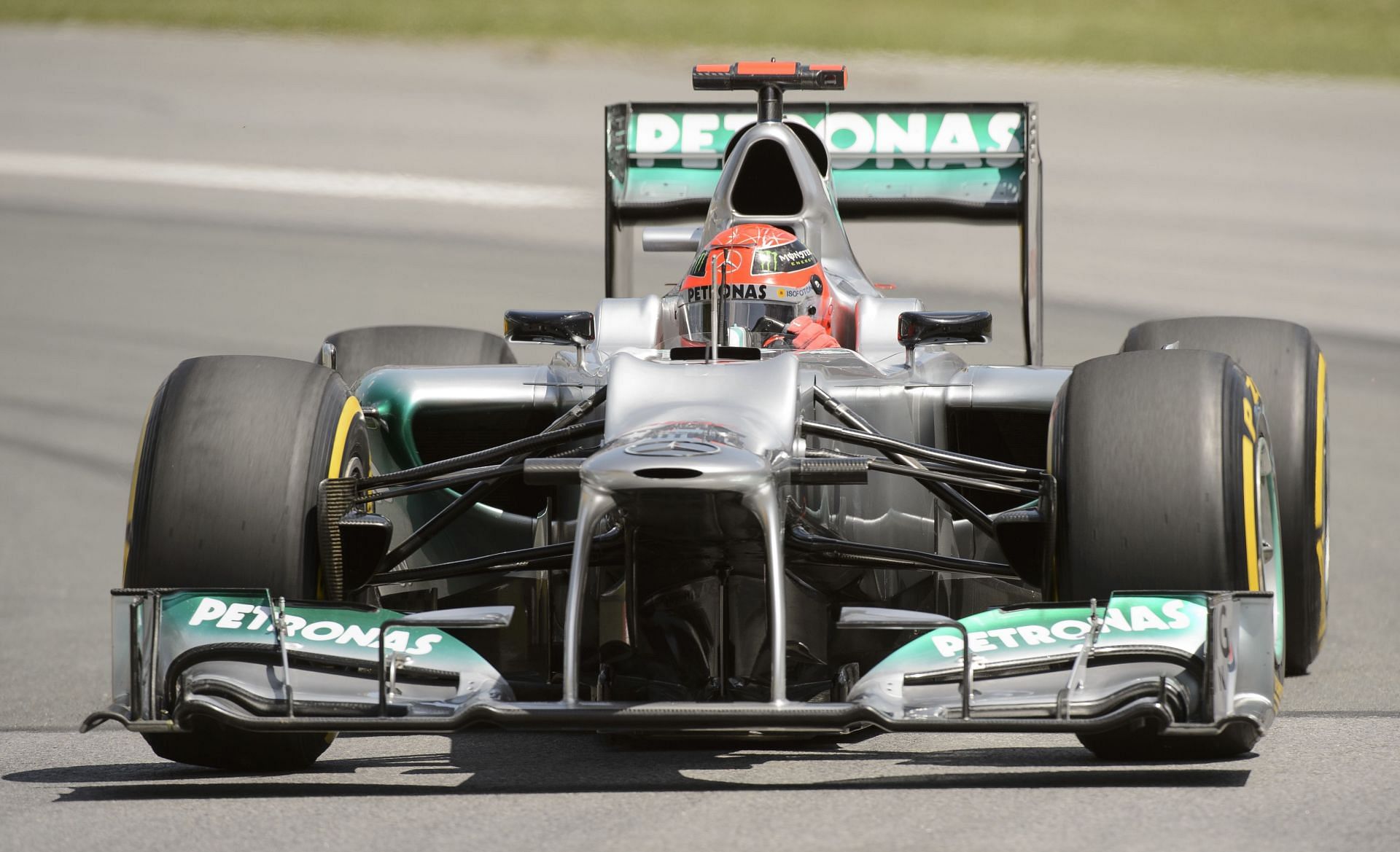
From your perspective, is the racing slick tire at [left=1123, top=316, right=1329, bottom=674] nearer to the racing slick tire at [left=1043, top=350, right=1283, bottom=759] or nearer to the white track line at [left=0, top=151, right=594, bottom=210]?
the racing slick tire at [left=1043, top=350, right=1283, bottom=759]

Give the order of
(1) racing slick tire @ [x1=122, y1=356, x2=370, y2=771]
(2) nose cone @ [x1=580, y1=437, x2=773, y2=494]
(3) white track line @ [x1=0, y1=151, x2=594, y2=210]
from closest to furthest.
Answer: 1. (2) nose cone @ [x1=580, y1=437, x2=773, y2=494]
2. (1) racing slick tire @ [x1=122, y1=356, x2=370, y2=771]
3. (3) white track line @ [x1=0, y1=151, x2=594, y2=210]

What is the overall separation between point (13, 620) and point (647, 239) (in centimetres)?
337

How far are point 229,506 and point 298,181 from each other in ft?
64.7

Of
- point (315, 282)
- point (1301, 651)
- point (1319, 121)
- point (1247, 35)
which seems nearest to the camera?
point (1301, 651)

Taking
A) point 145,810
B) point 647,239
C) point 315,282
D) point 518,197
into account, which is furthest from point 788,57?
point 145,810

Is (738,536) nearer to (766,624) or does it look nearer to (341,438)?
(766,624)

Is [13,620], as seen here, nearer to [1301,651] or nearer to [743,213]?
[743,213]

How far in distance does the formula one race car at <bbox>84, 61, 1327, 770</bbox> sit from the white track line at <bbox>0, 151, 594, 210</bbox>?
16065mm

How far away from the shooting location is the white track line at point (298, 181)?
929 inches

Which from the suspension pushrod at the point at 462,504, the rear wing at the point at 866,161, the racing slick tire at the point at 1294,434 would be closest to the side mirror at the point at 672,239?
the rear wing at the point at 866,161

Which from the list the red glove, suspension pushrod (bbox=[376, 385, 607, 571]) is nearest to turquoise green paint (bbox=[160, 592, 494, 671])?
suspension pushrod (bbox=[376, 385, 607, 571])

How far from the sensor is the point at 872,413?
658 cm

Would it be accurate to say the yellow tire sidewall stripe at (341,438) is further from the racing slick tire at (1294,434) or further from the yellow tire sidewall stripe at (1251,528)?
the racing slick tire at (1294,434)

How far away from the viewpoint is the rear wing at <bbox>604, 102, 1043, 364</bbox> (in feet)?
31.0
